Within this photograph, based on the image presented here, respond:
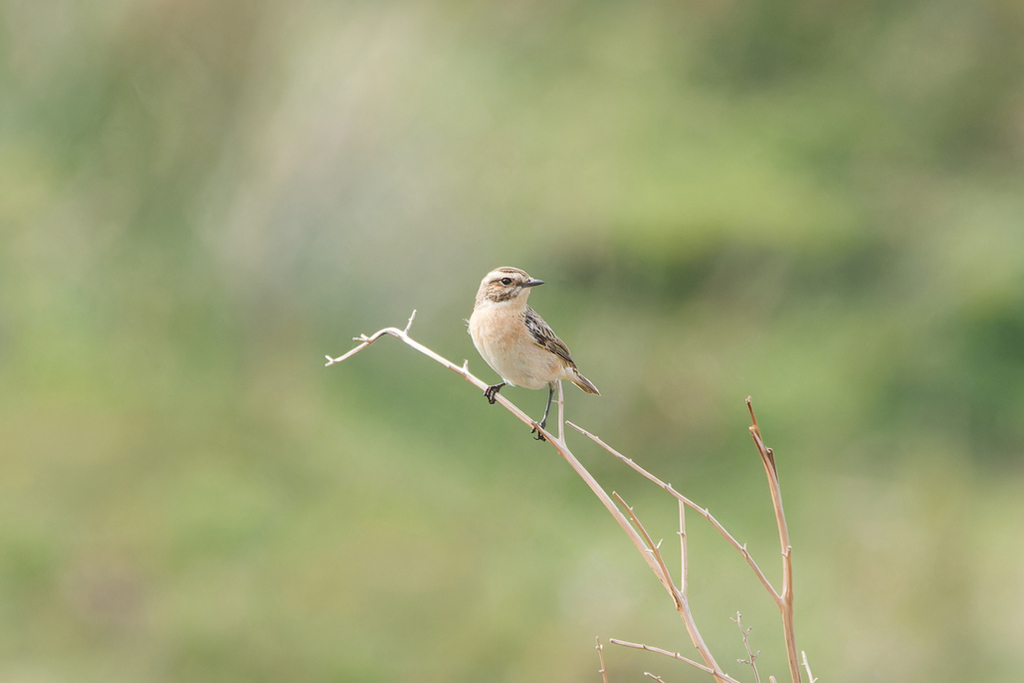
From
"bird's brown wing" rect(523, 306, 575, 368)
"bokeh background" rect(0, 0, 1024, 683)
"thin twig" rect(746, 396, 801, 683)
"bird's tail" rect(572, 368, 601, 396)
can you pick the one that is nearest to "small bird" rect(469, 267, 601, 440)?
"bird's brown wing" rect(523, 306, 575, 368)

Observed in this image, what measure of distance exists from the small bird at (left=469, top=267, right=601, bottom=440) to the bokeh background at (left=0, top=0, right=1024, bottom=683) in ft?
14.1

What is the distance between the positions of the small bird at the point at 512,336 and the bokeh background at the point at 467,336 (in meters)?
4.28

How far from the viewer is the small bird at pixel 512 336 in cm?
516

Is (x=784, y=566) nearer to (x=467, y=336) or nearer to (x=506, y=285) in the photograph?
(x=506, y=285)

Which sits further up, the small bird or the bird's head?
the bird's head

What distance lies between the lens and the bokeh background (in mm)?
9219

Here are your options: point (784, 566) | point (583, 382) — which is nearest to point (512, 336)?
point (583, 382)

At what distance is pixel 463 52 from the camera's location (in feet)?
43.7

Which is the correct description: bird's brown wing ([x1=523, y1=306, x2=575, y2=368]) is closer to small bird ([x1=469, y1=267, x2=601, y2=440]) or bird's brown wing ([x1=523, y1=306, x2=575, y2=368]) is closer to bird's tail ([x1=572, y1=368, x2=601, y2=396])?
small bird ([x1=469, y1=267, x2=601, y2=440])

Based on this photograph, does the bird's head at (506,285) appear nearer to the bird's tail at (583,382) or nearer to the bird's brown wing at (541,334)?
the bird's brown wing at (541,334)

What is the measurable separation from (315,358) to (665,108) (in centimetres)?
602

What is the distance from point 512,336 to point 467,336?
5.36m

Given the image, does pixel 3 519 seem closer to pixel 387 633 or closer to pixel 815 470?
pixel 387 633

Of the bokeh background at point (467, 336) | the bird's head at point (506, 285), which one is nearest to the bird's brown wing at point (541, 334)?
the bird's head at point (506, 285)
